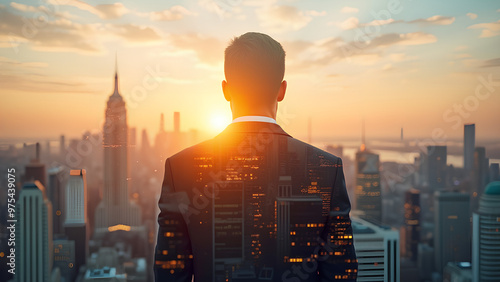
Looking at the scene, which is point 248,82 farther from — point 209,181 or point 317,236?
point 317,236

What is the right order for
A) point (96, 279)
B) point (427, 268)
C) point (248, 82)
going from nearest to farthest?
1. point (248, 82)
2. point (96, 279)
3. point (427, 268)

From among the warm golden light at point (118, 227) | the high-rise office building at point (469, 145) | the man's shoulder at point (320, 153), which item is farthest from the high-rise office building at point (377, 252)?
the warm golden light at point (118, 227)

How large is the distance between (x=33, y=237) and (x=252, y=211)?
5.20 meters

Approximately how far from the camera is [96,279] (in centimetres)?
500

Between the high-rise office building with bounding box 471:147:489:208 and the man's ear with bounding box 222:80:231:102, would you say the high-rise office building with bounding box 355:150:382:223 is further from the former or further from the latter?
the man's ear with bounding box 222:80:231:102

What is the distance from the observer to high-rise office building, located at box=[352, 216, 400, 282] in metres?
4.47

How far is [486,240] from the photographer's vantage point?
6.98m

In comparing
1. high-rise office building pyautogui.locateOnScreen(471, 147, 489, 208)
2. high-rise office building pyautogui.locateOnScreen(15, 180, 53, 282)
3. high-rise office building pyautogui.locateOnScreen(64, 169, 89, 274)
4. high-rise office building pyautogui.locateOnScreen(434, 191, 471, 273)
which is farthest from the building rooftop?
high-rise office building pyautogui.locateOnScreen(15, 180, 53, 282)

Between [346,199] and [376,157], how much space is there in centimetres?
922

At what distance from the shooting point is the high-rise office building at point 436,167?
8.62m

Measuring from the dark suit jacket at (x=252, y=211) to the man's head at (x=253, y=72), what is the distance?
7cm

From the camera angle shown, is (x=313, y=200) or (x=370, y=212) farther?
(x=370, y=212)

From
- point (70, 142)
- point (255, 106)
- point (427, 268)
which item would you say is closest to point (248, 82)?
point (255, 106)

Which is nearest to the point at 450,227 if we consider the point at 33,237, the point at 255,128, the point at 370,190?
the point at 370,190
